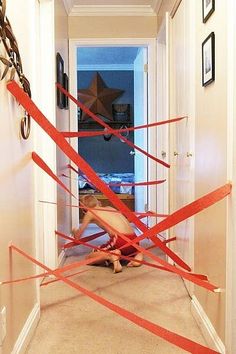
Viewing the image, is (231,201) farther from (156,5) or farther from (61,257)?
(156,5)

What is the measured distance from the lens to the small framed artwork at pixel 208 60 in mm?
2004

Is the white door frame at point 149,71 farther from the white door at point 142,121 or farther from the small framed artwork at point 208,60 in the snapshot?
the small framed artwork at point 208,60

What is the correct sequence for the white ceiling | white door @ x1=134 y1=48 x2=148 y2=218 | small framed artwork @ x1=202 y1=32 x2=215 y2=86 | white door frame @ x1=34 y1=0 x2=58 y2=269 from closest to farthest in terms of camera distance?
small framed artwork @ x1=202 y1=32 x2=215 y2=86
white door frame @ x1=34 y1=0 x2=58 y2=269
the white ceiling
white door @ x1=134 y1=48 x2=148 y2=218

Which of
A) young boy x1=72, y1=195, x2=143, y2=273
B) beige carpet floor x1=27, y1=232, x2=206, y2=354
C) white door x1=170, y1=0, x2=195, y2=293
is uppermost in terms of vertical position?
white door x1=170, y1=0, x2=195, y2=293

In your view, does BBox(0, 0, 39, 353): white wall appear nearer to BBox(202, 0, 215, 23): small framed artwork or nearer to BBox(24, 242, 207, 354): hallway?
BBox(24, 242, 207, 354): hallway

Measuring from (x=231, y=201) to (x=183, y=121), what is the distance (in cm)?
147

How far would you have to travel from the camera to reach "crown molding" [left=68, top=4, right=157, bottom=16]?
181 inches

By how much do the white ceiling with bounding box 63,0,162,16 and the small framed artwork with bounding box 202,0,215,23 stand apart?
8.04 feet

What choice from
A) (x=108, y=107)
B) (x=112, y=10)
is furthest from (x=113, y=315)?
(x=108, y=107)

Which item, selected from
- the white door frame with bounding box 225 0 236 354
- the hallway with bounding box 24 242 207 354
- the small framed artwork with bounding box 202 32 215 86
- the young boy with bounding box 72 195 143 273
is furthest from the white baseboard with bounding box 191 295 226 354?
the small framed artwork with bounding box 202 32 215 86

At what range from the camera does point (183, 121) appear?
3096 millimetres

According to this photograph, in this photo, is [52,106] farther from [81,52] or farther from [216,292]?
[81,52]

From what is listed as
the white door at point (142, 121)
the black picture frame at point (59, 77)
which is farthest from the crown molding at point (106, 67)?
the black picture frame at point (59, 77)

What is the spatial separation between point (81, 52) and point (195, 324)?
5.17m
